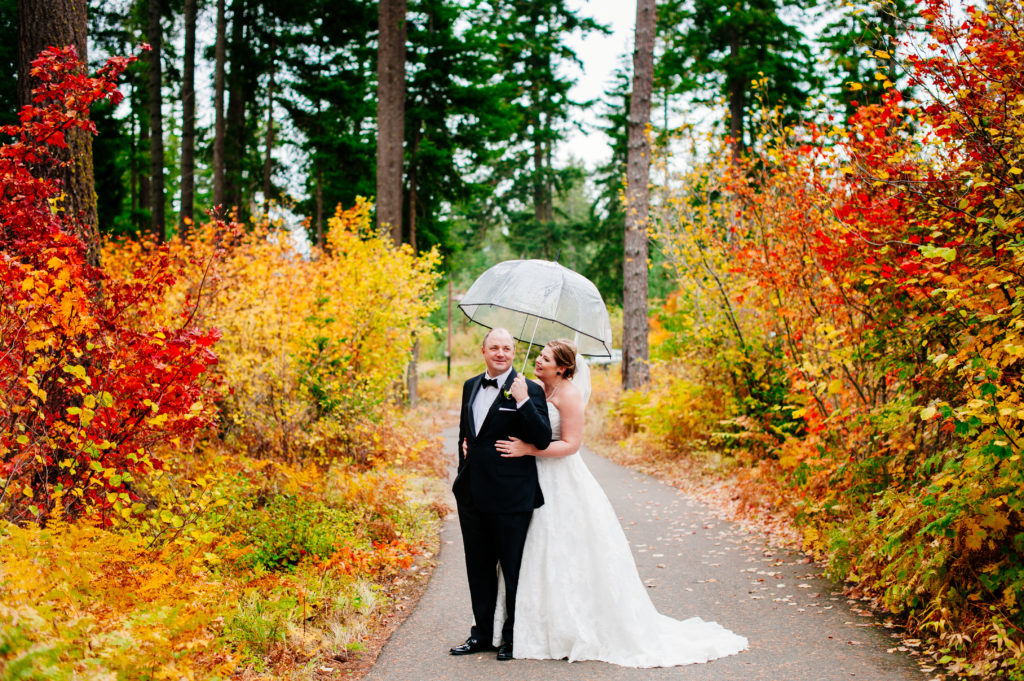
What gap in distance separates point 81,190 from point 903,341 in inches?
253

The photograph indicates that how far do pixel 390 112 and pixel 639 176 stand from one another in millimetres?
5581

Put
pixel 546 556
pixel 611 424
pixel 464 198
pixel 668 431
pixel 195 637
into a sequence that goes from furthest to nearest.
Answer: pixel 464 198
pixel 611 424
pixel 668 431
pixel 546 556
pixel 195 637

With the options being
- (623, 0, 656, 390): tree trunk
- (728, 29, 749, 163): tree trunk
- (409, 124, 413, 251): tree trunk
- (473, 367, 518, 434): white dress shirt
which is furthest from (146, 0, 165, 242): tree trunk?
(473, 367, 518, 434): white dress shirt

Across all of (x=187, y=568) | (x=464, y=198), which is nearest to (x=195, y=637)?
(x=187, y=568)

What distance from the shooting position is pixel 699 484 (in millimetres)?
11047

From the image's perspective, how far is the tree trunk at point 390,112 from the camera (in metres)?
16.4

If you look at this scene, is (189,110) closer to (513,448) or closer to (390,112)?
(390,112)

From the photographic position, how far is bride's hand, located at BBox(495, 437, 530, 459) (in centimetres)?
480

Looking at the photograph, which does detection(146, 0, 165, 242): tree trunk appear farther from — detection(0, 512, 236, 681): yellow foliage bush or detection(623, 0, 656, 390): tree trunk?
detection(0, 512, 236, 681): yellow foliage bush

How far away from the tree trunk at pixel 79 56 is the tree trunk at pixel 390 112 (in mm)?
10228

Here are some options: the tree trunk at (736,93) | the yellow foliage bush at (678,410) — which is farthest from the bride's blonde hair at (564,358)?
the tree trunk at (736,93)

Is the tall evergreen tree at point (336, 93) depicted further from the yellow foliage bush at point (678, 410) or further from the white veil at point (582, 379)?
the white veil at point (582, 379)

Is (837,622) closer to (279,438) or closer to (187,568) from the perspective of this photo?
(187,568)

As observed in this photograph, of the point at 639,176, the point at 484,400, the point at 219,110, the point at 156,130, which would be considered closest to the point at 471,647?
the point at 484,400
